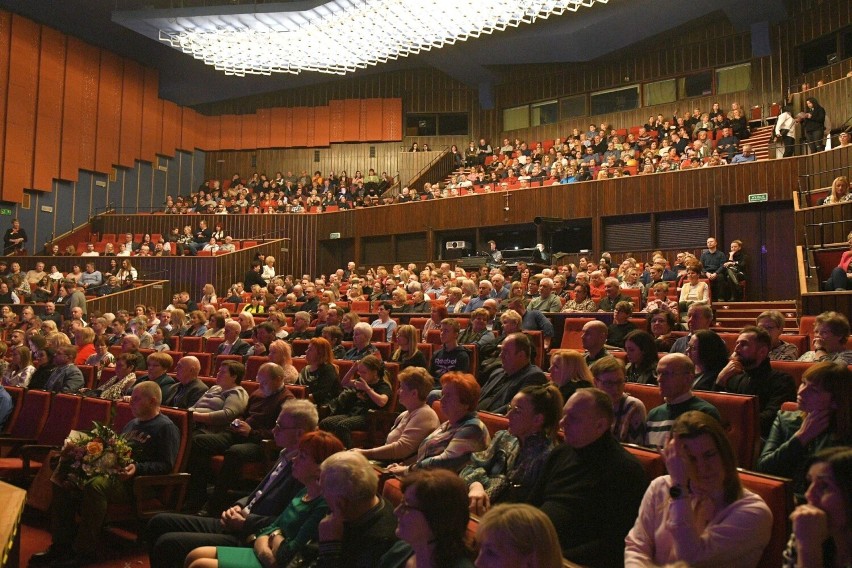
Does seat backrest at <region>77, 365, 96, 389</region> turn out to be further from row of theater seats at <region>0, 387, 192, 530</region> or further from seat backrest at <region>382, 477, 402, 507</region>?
seat backrest at <region>382, 477, 402, 507</region>

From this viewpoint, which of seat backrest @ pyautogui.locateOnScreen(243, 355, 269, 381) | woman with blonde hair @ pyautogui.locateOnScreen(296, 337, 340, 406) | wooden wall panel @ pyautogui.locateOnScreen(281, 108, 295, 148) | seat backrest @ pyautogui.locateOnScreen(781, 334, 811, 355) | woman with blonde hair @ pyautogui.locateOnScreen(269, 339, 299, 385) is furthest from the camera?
wooden wall panel @ pyautogui.locateOnScreen(281, 108, 295, 148)

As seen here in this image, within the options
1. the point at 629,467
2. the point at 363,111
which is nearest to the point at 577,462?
the point at 629,467

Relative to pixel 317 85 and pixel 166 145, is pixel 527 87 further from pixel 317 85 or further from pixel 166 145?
pixel 166 145

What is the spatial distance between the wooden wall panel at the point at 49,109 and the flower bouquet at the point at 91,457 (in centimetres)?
1177

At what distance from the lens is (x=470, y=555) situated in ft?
5.60

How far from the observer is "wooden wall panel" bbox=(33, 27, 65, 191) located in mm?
13703

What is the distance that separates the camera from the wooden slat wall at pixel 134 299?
34.7 feet

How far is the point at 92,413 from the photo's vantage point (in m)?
4.33

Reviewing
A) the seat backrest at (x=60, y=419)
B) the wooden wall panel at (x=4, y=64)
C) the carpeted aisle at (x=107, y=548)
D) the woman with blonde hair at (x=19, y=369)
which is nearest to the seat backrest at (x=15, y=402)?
the seat backrest at (x=60, y=419)

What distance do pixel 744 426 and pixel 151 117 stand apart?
52.0ft

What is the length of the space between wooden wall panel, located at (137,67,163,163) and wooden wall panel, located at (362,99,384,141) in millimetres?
4476

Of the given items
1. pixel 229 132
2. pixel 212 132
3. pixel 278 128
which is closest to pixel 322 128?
pixel 278 128

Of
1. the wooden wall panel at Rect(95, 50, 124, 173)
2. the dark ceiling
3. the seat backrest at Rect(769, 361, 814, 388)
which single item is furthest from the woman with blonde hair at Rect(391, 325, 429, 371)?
the wooden wall panel at Rect(95, 50, 124, 173)

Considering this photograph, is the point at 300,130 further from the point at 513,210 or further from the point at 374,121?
the point at 513,210
